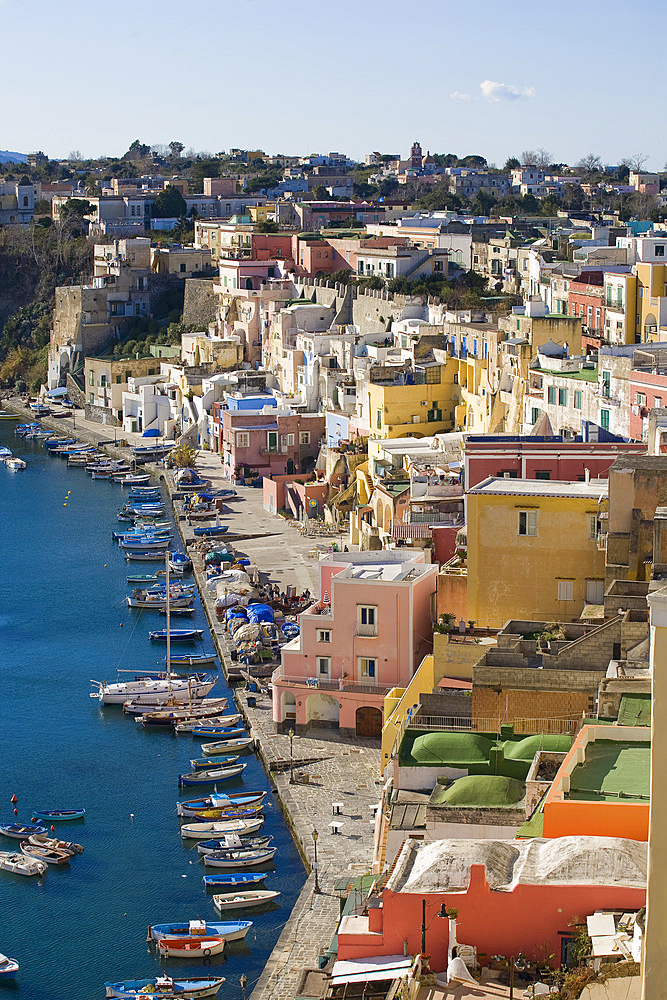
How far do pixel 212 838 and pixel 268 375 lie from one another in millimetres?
26358

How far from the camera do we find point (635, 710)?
42.7 feet

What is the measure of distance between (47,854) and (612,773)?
26.0ft

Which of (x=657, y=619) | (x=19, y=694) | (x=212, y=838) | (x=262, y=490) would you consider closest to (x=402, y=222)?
(x=262, y=490)

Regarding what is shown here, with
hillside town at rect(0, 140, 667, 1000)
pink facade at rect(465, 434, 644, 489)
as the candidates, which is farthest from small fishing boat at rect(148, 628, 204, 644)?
pink facade at rect(465, 434, 644, 489)

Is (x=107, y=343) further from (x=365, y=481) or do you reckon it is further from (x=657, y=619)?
(x=657, y=619)

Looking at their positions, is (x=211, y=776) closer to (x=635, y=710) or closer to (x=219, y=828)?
(x=219, y=828)

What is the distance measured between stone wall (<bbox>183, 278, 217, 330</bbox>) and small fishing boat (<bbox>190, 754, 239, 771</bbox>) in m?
33.0

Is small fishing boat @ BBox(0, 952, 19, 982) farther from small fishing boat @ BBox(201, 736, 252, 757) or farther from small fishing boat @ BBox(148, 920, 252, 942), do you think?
small fishing boat @ BBox(201, 736, 252, 757)

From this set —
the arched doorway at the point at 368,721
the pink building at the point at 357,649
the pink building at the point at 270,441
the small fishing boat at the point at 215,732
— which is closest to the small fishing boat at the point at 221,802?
the arched doorway at the point at 368,721

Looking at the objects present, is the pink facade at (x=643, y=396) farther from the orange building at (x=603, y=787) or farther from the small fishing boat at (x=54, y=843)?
the orange building at (x=603, y=787)

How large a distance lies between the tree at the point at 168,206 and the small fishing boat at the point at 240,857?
51.4 meters

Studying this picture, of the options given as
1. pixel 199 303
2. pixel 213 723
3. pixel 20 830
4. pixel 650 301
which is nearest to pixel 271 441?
Answer: pixel 650 301

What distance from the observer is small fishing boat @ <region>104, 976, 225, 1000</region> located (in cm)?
1384

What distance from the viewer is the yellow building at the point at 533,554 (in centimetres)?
1805
